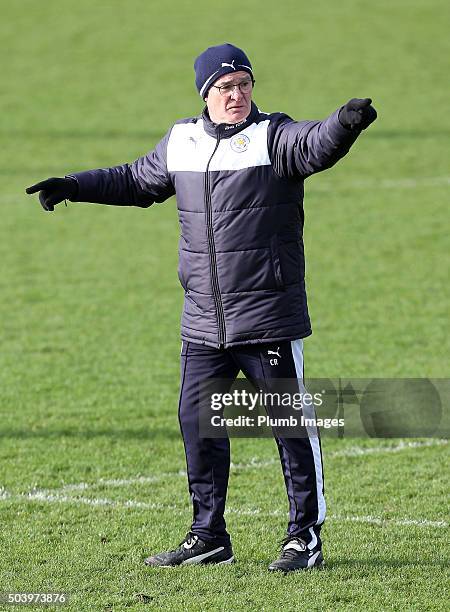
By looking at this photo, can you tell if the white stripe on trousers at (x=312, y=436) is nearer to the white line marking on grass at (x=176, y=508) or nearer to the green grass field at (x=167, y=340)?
the green grass field at (x=167, y=340)

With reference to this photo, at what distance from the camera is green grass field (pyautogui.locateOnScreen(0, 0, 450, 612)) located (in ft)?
18.2

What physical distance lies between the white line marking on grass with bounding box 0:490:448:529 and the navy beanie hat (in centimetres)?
220

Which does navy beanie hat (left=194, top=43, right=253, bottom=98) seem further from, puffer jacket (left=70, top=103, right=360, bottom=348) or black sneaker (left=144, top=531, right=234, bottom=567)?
black sneaker (left=144, top=531, right=234, bottom=567)

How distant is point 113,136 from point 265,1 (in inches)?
524

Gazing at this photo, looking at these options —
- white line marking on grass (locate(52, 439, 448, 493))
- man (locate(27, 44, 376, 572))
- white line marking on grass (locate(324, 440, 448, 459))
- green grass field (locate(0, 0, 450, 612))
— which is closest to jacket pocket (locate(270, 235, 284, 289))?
man (locate(27, 44, 376, 572))

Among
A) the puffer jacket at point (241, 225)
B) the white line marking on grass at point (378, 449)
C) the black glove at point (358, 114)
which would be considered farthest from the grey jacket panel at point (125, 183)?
the white line marking on grass at point (378, 449)

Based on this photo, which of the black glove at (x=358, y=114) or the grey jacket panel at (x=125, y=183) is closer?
the black glove at (x=358, y=114)

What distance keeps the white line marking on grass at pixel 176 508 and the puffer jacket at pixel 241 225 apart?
51.0 inches

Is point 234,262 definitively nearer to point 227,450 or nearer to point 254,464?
point 227,450

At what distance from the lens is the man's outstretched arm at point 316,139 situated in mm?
4863

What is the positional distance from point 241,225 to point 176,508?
189 centimetres

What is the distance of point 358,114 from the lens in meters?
4.83

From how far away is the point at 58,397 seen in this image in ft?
29.7

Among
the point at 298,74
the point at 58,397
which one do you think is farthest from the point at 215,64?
the point at 298,74
